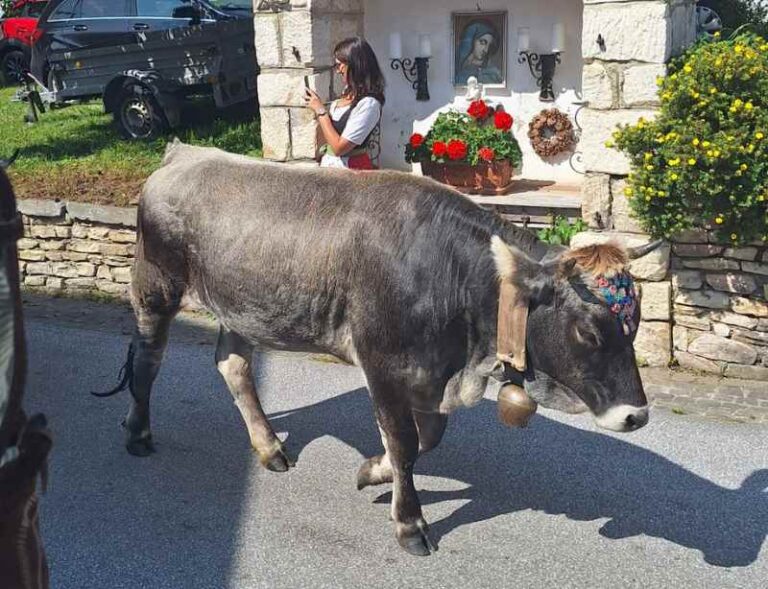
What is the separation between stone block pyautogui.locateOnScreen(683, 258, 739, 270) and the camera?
6.07 metres

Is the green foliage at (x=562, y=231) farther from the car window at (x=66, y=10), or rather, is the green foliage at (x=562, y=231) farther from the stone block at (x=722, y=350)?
the car window at (x=66, y=10)

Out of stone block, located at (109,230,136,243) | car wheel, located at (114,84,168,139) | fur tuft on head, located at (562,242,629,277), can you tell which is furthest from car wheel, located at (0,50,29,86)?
fur tuft on head, located at (562,242,629,277)

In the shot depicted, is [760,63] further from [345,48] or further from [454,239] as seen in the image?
[454,239]

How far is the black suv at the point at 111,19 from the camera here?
11578mm

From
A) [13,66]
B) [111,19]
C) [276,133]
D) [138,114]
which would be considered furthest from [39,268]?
[13,66]

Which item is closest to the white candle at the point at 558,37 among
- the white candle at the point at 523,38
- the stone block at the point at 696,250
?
the white candle at the point at 523,38

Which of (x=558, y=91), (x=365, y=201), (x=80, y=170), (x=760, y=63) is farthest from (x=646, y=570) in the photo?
(x=80, y=170)

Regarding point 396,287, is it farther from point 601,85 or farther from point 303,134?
point 303,134

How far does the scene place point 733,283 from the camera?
6086mm

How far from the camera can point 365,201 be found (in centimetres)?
419

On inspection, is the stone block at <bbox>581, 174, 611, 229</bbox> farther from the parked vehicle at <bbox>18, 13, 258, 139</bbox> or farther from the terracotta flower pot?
the parked vehicle at <bbox>18, 13, 258, 139</bbox>

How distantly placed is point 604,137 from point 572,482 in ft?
8.57

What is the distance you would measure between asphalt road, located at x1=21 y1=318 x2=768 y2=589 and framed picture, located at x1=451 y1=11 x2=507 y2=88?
3653mm

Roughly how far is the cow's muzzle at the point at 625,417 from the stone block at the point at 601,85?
317 centimetres
